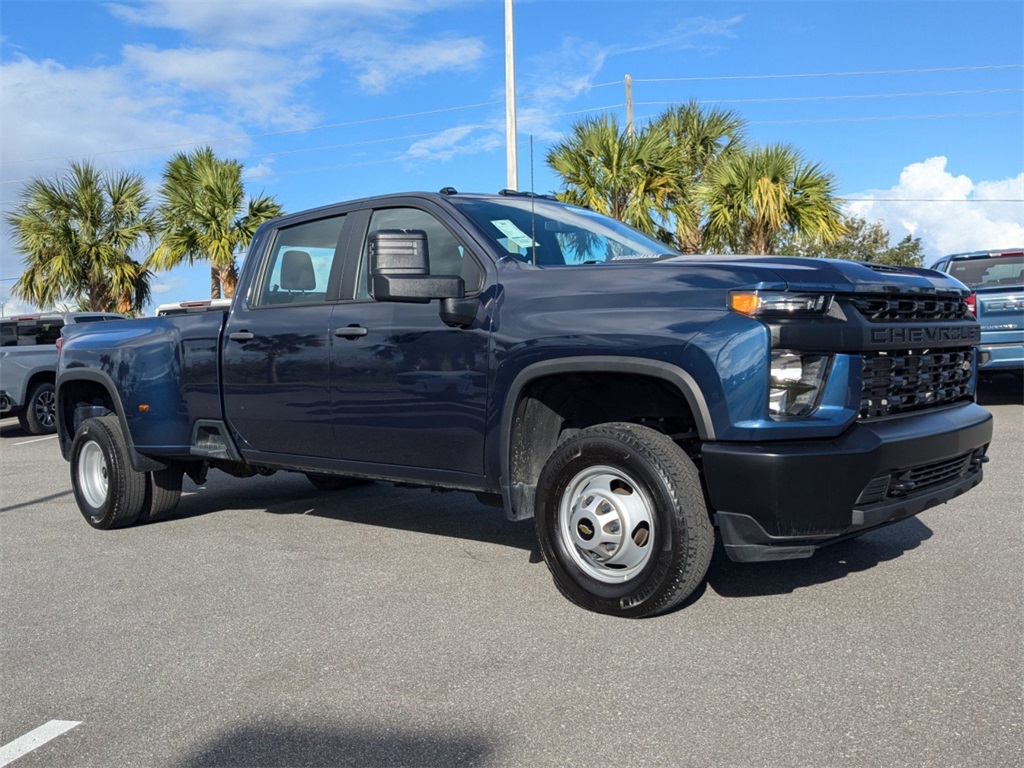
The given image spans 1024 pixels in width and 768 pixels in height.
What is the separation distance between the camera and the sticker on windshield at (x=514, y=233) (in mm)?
5008

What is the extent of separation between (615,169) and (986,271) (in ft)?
19.5

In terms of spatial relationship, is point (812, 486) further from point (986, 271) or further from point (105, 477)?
point (986, 271)

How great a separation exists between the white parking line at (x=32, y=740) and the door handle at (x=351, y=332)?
7.66 feet

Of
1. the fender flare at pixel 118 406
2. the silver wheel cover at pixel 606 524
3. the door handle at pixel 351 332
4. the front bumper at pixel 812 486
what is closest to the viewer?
the front bumper at pixel 812 486

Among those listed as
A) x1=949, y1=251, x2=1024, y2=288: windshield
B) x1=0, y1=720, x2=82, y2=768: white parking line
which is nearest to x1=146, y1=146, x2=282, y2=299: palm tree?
x1=949, y1=251, x2=1024, y2=288: windshield

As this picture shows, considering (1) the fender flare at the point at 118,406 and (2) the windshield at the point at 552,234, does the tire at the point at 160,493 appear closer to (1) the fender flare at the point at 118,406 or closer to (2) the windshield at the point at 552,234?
(1) the fender flare at the point at 118,406

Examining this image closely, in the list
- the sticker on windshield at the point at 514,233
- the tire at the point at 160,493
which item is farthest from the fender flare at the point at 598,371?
the tire at the point at 160,493

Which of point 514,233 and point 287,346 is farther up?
point 514,233

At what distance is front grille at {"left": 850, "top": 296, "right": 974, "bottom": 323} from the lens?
13.2 feet

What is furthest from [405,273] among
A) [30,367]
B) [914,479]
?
[30,367]

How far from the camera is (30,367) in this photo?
47.4 feet

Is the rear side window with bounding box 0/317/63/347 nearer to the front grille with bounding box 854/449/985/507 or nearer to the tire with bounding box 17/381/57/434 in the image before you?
the tire with bounding box 17/381/57/434

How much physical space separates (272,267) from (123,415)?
152 centimetres

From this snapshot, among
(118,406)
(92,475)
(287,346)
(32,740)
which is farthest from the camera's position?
(92,475)
